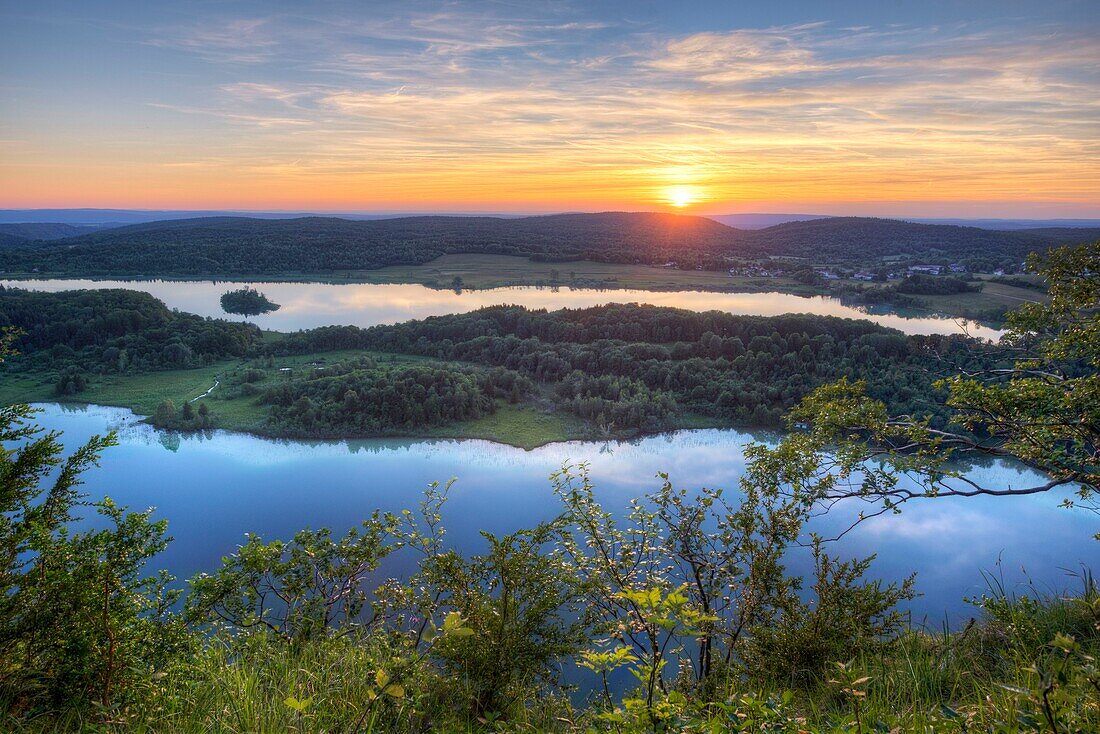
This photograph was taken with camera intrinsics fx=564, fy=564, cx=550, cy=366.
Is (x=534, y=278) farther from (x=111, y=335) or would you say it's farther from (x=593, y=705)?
(x=593, y=705)

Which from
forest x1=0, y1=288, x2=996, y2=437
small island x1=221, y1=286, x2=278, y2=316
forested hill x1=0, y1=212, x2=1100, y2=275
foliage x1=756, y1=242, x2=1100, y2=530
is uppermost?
forested hill x1=0, y1=212, x2=1100, y2=275

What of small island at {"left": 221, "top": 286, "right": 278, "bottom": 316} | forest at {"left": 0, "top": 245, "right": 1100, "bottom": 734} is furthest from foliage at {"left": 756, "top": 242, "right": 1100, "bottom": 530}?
small island at {"left": 221, "top": 286, "right": 278, "bottom": 316}

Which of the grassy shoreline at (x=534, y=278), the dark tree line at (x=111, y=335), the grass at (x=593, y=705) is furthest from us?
the grassy shoreline at (x=534, y=278)

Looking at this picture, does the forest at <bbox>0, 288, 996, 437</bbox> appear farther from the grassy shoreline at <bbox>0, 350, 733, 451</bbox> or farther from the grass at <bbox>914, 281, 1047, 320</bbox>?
the grass at <bbox>914, 281, 1047, 320</bbox>

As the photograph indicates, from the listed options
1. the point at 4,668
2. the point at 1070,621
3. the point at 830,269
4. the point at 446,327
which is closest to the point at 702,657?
the point at 1070,621

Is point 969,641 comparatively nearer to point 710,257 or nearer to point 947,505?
point 947,505

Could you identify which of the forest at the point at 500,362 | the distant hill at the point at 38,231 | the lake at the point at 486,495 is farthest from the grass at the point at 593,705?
the distant hill at the point at 38,231

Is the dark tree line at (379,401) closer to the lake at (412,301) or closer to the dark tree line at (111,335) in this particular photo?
the dark tree line at (111,335)
